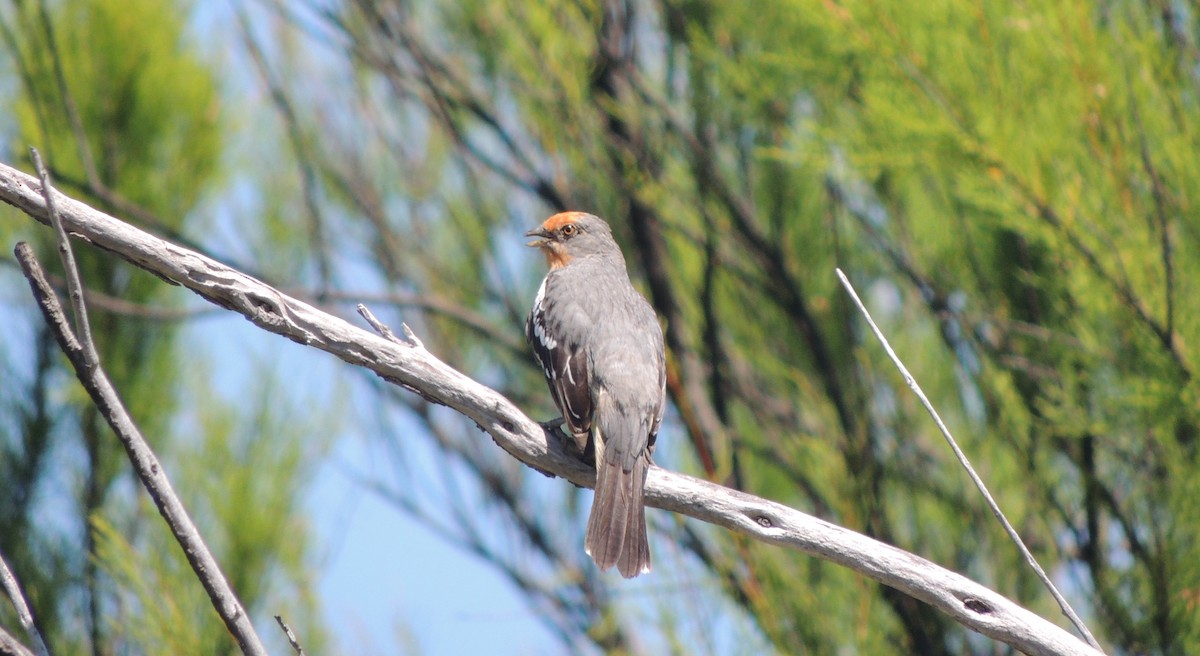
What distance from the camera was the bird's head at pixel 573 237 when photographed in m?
5.19

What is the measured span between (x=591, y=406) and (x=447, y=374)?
1.10 metres

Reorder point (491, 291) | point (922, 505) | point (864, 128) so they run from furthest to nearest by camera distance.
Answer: point (491, 291)
point (922, 505)
point (864, 128)

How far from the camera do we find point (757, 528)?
280cm

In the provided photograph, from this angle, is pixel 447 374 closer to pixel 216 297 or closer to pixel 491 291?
pixel 216 297

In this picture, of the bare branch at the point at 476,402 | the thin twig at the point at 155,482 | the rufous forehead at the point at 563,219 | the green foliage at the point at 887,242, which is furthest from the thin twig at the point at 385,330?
the rufous forehead at the point at 563,219

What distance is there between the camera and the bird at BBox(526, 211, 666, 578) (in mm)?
3658

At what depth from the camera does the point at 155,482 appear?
2.10m

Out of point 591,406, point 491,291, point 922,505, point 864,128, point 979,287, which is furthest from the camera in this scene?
point 491,291

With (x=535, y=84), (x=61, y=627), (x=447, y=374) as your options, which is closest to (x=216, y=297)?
(x=447, y=374)

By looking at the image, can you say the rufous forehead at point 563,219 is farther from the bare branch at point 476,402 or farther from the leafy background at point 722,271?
the bare branch at point 476,402

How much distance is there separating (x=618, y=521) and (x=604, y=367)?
71 cm

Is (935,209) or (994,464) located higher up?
(935,209)

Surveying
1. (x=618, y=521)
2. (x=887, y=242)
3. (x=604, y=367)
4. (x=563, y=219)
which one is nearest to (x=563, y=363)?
(x=604, y=367)

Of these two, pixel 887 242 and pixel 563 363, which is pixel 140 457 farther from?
pixel 887 242
